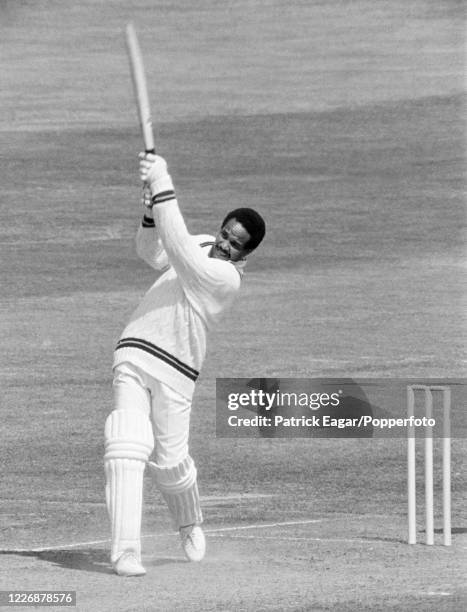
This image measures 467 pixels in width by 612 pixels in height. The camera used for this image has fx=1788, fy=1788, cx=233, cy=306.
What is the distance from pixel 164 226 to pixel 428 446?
215 cm

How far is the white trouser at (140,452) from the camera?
8.29 metres

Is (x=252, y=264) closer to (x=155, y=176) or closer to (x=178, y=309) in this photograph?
(x=178, y=309)

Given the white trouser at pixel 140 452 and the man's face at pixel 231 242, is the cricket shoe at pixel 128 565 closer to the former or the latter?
the white trouser at pixel 140 452

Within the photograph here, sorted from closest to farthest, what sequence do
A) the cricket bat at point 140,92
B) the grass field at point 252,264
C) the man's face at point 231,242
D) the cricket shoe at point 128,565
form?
the cricket shoe at point 128,565 < the cricket bat at point 140,92 < the man's face at point 231,242 < the grass field at point 252,264

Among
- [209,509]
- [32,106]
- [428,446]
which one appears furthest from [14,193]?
[428,446]

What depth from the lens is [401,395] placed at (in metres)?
15.1

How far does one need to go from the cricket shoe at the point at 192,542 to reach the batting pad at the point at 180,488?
3 centimetres

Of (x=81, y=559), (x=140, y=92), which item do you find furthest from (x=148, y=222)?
(x=81, y=559)

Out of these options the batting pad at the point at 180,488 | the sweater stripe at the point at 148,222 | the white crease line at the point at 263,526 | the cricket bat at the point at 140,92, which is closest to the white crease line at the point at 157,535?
the white crease line at the point at 263,526

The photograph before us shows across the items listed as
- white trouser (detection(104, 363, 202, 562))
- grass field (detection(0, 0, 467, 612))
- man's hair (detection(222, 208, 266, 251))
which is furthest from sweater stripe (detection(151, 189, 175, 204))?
grass field (detection(0, 0, 467, 612))

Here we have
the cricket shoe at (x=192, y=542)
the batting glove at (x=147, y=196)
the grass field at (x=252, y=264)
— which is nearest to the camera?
the batting glove at (x=147, y=196)

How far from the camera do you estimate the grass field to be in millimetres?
9000

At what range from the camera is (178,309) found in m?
8.53

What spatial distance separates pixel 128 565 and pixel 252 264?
14651 millimetres
